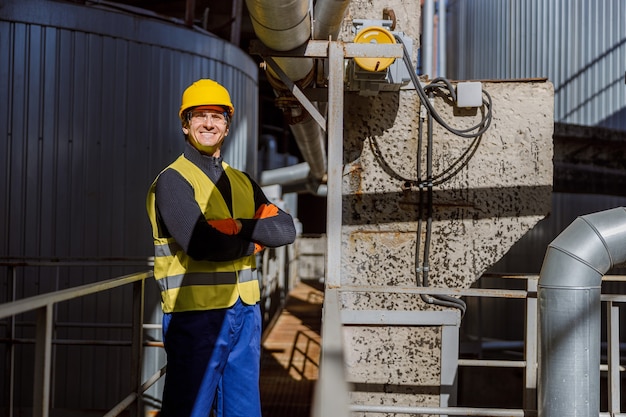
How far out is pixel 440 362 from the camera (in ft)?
12.5

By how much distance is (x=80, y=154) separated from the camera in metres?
5.89

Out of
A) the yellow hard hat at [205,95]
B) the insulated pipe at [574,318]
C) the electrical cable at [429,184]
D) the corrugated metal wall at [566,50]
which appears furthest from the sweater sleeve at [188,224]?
Result: the corrugated metal wall at [566,50]

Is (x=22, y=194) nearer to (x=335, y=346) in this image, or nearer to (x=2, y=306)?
(x=2, y=306)

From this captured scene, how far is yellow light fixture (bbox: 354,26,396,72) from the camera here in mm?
3043

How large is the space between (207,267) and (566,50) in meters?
8.86

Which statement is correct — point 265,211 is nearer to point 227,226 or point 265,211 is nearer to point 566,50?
point 227,226

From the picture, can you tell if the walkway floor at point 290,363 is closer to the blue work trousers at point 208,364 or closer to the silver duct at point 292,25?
the blue work trousers at point 208,364

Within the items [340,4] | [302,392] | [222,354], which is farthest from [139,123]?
[222,354]

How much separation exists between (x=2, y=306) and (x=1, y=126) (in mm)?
4723

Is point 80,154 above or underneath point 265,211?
above

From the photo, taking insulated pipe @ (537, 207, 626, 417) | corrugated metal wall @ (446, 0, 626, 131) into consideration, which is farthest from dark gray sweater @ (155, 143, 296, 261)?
corrugated metal wall @ (446, 0, 626, 131)

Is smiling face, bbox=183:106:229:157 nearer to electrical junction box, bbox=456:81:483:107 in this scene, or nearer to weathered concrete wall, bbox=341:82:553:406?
weathered concrete wall, bbox=341:82:553:406

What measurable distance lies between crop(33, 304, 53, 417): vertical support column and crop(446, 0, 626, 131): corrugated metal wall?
896 centimetres

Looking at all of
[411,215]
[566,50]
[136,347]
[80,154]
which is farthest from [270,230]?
[566,50]
